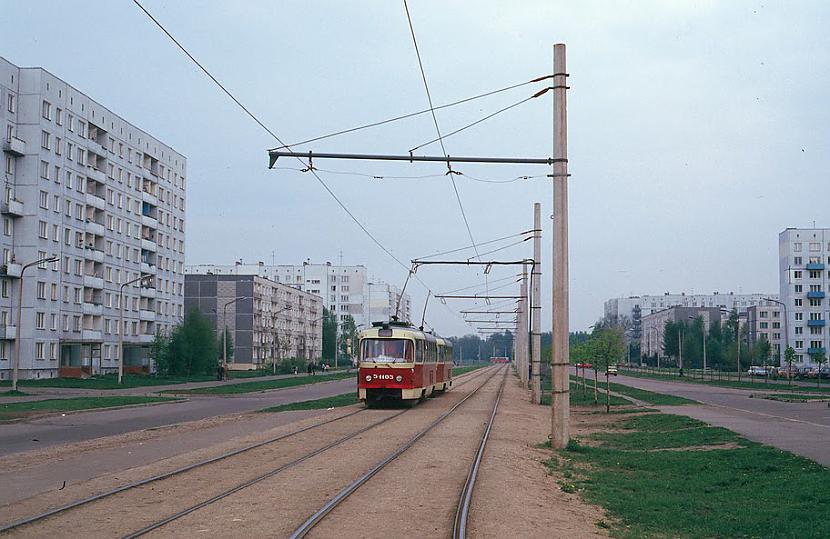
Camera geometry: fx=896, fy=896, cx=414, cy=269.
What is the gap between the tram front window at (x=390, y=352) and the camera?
3178 cm

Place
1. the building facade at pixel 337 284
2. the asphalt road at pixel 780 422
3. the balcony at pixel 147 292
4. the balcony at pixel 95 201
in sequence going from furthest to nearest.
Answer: the building facade at pixel 337 284
the balcony at pixel 147 292
the balcony at pixel 95 201
the asphalt road at pixel 780 422

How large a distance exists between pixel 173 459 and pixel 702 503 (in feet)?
30.0

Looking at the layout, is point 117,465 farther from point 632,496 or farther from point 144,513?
point 632,496

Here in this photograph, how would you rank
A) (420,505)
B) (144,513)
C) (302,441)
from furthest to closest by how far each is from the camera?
1. (302,441)
2. (420,505)
3. (144,513)

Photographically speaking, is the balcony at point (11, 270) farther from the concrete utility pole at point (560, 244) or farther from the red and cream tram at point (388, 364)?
the concrete utility pole at point (560, 244)

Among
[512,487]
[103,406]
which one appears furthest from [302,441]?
[103,406]

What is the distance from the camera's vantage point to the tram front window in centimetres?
3178

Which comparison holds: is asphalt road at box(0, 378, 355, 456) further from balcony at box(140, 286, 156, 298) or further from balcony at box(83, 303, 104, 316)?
balcony at box(140, 286, 156, 298)

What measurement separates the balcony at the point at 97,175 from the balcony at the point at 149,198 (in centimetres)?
807

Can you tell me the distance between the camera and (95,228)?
Result: 6906cm

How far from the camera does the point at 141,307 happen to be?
7944cm

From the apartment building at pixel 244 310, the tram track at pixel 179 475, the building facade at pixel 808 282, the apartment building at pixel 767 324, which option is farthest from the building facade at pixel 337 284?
the tram track at pixel 179 475

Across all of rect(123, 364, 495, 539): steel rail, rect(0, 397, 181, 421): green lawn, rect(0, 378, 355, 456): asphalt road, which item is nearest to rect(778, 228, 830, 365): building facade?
rect(0, 378, 355, 456): asphalt road

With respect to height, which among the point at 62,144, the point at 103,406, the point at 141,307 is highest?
the point at 62,144
